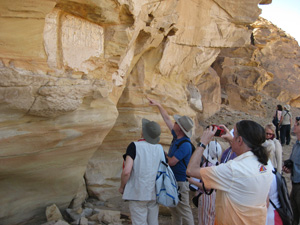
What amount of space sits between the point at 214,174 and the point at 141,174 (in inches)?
43.0

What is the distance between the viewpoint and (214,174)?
1918 millimetres

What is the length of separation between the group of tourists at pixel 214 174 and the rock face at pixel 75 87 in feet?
3.60

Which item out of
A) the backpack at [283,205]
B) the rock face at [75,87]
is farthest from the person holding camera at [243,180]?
the rock face at [75,87]

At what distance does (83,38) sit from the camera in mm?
3576

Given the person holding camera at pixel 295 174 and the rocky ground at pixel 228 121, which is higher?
the person holding camera at pixel 295 174

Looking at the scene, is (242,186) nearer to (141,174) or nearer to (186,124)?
(141,174)

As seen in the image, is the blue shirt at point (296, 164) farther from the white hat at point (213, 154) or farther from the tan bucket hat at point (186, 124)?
the tan bucket hat at point (186, 124)

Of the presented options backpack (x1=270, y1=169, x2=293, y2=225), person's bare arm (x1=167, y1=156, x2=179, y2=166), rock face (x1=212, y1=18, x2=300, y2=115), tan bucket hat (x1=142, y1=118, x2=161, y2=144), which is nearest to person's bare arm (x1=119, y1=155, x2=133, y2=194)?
tan bucket hat (x1=142, y1=118, x2=161, y2=144)

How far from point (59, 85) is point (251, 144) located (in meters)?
2.28

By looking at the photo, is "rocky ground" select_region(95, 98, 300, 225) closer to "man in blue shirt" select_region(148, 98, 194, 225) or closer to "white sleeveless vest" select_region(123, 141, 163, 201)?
"man in blue shirt" select_region(148, 98, 194, 225)

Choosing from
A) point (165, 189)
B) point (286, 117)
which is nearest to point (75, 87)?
point (165, 189)

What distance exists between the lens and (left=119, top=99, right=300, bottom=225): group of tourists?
1.89 m

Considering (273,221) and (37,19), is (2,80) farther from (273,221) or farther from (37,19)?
(273,221)

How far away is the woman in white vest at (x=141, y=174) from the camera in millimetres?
2828
